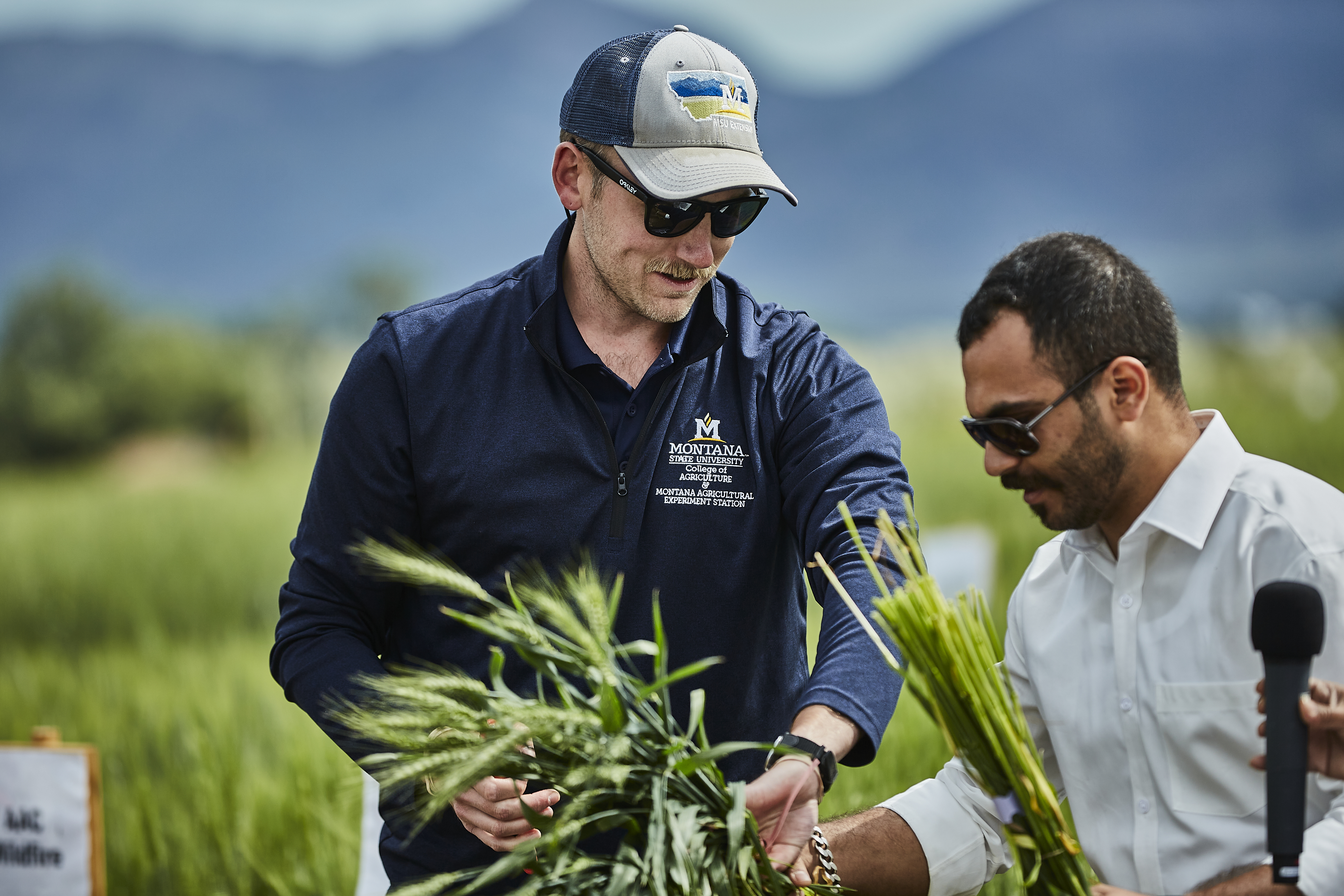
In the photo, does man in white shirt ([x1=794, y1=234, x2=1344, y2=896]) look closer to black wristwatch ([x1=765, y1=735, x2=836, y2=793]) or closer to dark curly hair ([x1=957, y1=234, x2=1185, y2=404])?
dark curly hair ([x1=957, y1=234, x2=1185, y2=404])

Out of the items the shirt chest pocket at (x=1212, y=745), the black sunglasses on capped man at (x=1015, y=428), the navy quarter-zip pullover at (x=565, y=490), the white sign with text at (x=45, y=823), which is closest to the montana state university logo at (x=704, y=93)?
the navy quarter-zip pullover at (x=565, y=490)

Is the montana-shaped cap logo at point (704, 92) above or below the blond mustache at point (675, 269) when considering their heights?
above

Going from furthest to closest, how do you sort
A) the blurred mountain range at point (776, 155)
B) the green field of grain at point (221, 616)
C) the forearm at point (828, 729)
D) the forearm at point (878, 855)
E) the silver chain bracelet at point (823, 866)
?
1. the blurred mountain range at point (776, 155)
2. the green field of grain at point (221, 616)
3. the forearm at point (878, 855)
4. the silver chain bracelet at point (823, 866)
5. the forearm at point (828, 729)

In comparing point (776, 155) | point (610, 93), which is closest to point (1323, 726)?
point (610, 93)

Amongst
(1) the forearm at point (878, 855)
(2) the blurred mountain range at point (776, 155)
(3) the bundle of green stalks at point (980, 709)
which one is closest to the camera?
(3) the bundle of green stalks at point (980, 709)

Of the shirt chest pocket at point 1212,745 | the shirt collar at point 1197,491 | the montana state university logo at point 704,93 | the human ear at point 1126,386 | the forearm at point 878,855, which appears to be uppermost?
the montana state university logo at point 704,93

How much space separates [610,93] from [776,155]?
38.5 meters

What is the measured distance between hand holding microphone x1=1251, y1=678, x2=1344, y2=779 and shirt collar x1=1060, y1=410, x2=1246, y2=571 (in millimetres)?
318

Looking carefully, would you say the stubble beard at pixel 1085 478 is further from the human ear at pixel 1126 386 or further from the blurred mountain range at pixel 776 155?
the blurred mountain range at pixel 776 155

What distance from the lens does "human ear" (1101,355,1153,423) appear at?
1821mm

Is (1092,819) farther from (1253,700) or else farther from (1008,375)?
(1008,375)

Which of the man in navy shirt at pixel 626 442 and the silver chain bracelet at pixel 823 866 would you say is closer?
the silver chain bracelet at pixel 823 866

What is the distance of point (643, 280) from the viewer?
2240mm

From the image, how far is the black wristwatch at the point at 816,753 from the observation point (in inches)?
66.6
